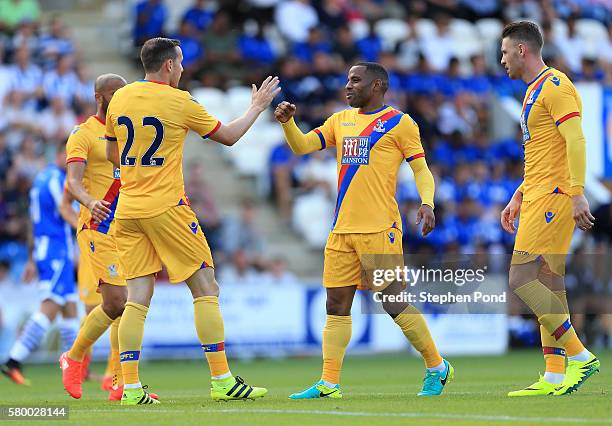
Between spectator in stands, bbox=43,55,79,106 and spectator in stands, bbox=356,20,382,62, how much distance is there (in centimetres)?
611

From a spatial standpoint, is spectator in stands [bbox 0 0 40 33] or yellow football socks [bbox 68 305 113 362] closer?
yellow football socks [bbox 68 305 113 362]

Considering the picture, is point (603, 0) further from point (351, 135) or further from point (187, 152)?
point (351, 135)

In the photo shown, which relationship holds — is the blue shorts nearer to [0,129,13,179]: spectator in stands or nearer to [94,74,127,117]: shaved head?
[94,74,127,117]: shaved head

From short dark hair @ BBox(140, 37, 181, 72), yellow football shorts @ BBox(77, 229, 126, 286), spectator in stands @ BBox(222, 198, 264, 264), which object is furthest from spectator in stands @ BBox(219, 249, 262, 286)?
short dark hair @ BBox(140, 37, 181, 72)

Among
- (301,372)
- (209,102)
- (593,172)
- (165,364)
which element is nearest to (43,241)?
(301,372)

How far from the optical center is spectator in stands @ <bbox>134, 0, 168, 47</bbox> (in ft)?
72.9

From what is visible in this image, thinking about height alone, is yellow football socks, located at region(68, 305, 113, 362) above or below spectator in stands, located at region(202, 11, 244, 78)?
below

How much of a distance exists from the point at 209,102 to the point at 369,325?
5.05m

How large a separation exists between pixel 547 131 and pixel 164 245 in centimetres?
305

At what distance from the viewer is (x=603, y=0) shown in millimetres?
30203

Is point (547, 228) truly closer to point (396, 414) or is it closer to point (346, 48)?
point (396, 414)

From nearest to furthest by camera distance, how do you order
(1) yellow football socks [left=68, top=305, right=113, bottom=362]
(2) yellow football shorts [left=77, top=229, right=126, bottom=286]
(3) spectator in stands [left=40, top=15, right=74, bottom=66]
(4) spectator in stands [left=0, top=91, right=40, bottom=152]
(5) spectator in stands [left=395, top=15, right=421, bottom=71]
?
(1) yellow football socks [left=68, top=305, right=113, bottom=362] → (2) yellow football shorts [left=77, top=229, right=126, bottom=286] → (4) spectator in stands [left=0, top=91, right=40, bottom=152] → (3) spectator in stands [left=40, top=15, right=74, bottom=66] → (5) spectator in stands [left=395, top=15, right=421, bottom=71]

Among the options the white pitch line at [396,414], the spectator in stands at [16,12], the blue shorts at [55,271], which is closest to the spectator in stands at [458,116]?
the spectator in stands at [16,12]

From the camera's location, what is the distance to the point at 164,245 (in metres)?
9.35
